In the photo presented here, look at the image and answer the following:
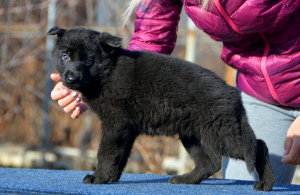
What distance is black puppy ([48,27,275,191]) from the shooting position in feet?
6.38

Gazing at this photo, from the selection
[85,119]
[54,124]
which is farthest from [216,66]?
[54,124]

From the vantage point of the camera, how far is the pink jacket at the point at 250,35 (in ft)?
6.31

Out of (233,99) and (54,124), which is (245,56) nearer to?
(233,99)

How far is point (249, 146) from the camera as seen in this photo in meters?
1.94

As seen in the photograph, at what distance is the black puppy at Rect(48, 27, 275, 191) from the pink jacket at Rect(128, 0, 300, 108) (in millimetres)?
246

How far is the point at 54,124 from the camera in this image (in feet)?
19.2

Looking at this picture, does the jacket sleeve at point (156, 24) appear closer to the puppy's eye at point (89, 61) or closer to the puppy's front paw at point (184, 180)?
the puppy's eye at point (89, 61)

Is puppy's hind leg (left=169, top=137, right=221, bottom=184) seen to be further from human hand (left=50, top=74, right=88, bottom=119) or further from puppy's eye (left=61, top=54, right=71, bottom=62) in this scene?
puppy's eye (left=61, top=54, right=71, bottom=62)

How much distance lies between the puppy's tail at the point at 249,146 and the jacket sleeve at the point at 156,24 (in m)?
0.71

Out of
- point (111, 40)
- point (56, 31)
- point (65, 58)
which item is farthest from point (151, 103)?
point (56, 31)

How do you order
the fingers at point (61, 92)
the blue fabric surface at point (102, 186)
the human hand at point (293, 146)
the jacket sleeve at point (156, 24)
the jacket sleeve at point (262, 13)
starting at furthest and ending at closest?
the jacket sleeve at point (156, 24)
the fingers at point (61, 92)
the human hand at point (293, 146)
the jacket sleeve at point (262, 13)
the blue fabric surface at point (102, 186)

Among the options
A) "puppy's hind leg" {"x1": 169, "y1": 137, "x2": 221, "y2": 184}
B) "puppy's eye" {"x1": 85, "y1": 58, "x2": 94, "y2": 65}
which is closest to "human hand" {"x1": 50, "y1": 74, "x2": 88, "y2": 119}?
"puppy's eye" {"x1": 85, "y1": 58, "x2": 94, "y2": 65}

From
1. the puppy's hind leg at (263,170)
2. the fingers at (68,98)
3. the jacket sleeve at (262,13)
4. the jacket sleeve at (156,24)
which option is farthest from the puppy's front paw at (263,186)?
the fingers at (68,98)

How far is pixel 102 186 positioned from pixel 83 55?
2.07ft
